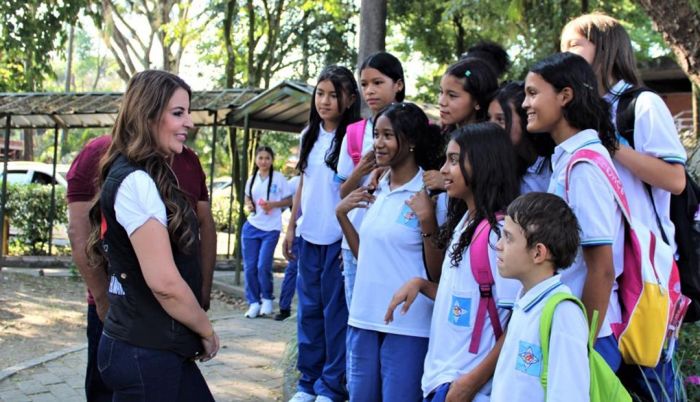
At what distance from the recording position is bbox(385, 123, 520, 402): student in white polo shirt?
2840 millimetres

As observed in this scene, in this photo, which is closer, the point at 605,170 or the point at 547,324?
the point at 547,324

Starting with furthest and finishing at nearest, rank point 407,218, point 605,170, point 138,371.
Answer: point 407,218 < point 138,371 < point 605,170

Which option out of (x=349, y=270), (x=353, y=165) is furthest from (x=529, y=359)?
(x=353, y=165)

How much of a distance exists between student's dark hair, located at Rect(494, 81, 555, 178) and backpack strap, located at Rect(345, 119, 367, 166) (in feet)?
3.58

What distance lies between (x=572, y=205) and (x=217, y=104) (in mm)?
9567

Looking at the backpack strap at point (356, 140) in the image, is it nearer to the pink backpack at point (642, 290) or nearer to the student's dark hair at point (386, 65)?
the student's dark hair at point (386, 65)

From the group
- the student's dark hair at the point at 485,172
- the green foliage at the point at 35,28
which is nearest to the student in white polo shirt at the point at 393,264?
the student's dark hair at the point at 485,172

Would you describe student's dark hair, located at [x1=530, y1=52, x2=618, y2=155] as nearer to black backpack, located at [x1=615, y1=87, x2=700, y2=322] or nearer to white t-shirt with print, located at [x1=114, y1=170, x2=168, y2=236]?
black backpack, located at [x1=615, y1=87, x2=700, y2=322]

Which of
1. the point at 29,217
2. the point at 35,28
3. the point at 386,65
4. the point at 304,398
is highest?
the point at 35,28

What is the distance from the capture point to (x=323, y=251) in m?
4.73

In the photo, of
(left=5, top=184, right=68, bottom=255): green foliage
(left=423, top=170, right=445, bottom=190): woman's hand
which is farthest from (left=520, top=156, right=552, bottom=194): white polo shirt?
(left=5, top=184, right=68, bottom=255): green foliage

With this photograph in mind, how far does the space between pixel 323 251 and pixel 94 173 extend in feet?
4.78

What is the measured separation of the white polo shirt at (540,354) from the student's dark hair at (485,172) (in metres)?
0.42

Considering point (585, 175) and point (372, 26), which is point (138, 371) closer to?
point (585, 175)
